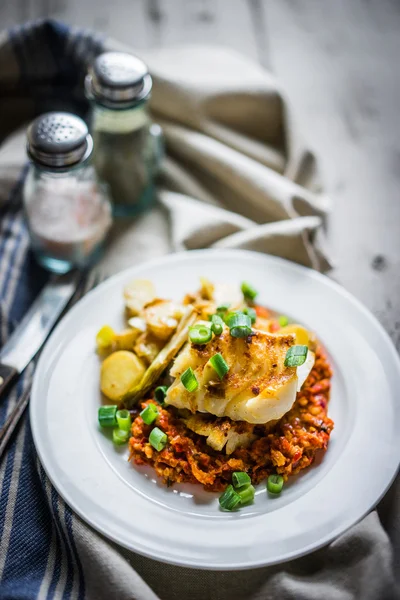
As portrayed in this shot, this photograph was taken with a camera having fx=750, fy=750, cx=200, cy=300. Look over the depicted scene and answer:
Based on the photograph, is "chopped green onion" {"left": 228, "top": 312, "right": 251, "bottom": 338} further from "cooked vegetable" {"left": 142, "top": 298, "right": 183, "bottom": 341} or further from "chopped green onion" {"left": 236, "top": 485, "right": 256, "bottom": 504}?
"chopped green onion" {"left": 236, "top": 485, "right": 256, "bottom": 504}

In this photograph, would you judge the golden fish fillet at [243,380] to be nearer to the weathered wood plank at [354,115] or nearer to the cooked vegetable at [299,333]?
the cooked vegetable at [299,333]

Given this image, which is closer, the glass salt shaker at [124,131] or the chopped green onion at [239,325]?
the chopped green onion at [239,325]

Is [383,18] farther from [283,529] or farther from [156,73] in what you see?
[283,529]

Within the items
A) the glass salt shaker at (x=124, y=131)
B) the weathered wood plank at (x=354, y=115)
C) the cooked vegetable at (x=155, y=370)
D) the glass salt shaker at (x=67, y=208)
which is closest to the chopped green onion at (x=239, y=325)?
the cooked vegetable at (x=155, y=370)

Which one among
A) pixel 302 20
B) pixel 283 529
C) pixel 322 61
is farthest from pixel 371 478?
pixel 302 20

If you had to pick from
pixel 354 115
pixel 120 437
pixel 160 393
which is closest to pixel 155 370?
pixel 160 393

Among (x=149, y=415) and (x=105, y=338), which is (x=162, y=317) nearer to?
(x=105, y=338)
